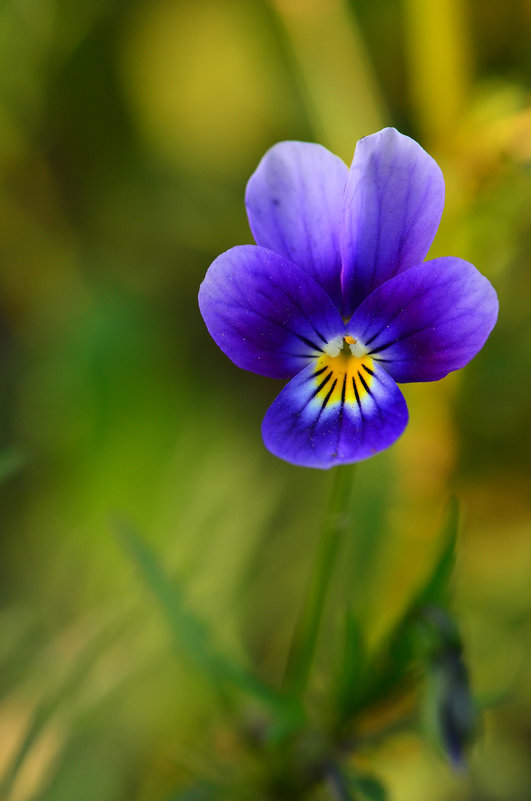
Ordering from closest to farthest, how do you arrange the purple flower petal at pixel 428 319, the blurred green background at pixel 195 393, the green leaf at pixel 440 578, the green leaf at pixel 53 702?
the purple flower petal at pixel 428 319, the green leaf at pixel 440 578, the green leaf at pixel 53 702, the blurred green background at pixel 195 393

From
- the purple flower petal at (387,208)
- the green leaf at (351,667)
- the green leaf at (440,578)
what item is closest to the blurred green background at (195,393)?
the green leaf at (351,667)

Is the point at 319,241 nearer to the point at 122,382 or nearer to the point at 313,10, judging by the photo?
the point at 122,382

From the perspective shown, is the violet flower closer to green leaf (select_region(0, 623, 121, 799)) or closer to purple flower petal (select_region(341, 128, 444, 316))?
purple flower petal (select_region(341, 128, 444, 316))

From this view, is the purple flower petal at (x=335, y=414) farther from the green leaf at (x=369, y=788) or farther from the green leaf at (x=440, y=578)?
the green leaf at (x=369, y=788)

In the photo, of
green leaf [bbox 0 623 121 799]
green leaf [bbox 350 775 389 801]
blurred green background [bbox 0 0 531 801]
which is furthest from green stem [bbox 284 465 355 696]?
green leaf [bbox 0 623 121 799]

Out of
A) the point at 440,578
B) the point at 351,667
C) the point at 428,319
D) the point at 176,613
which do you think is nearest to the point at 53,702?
the point at 176,613

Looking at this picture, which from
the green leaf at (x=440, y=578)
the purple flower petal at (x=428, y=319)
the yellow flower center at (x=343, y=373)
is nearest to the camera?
the purple flower petal at (x=428, y=319)

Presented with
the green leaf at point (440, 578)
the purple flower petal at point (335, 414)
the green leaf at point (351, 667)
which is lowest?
the green leaf at point (351, 667)

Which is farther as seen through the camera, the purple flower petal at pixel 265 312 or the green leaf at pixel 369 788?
the green leaf at pixel 369 788

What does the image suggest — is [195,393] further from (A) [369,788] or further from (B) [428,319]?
(B) [428,319]
